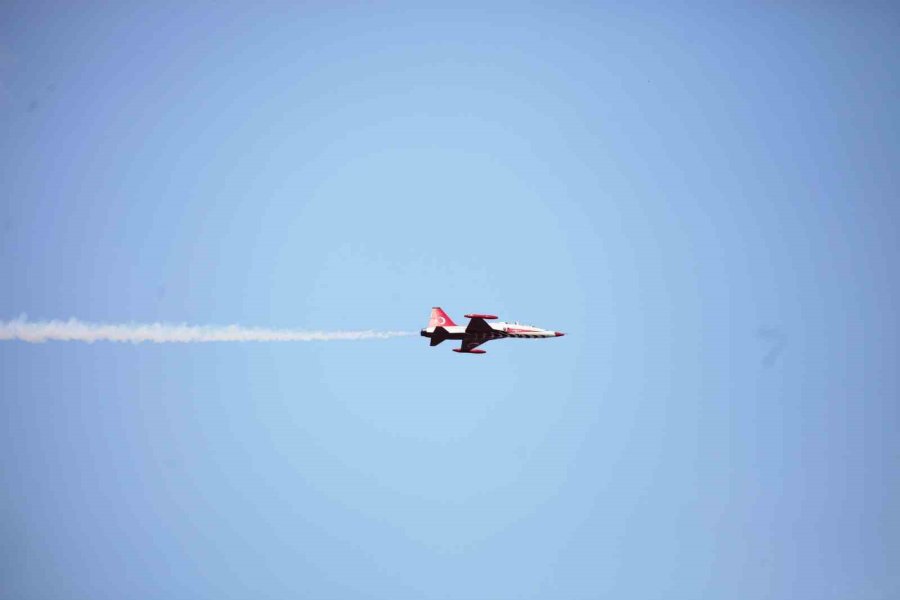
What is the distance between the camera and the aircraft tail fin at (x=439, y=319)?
10150 cm

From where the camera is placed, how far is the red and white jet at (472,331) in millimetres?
100500

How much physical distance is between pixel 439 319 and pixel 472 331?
138 inches

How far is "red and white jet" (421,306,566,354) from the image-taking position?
100 metres

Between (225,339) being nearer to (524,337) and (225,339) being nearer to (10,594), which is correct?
(524,337)

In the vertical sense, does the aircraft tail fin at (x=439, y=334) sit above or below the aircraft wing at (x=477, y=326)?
below

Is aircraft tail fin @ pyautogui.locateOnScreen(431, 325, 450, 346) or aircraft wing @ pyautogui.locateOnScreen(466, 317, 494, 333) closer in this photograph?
aircraft tail fin @ pyautogui.locateOnScreen(431, 325, 450, 346)

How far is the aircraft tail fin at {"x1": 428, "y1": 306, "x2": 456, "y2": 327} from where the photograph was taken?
333 ft

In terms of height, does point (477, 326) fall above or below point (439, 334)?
above

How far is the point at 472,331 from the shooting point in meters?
102

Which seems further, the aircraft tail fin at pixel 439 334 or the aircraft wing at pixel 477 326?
the aircraft wing at pixel 477 326

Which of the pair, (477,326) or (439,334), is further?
(477,326)

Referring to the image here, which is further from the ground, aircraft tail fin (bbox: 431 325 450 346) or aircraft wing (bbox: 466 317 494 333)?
aircraft wing (bbox: 466 317 494 333)

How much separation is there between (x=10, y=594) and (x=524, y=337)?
137m

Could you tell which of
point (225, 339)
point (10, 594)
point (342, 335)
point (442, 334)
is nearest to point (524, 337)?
point (442, 334)
